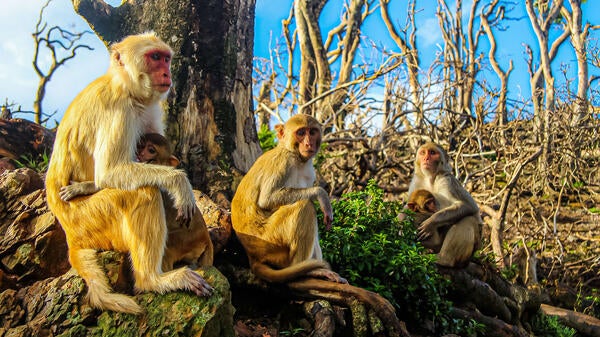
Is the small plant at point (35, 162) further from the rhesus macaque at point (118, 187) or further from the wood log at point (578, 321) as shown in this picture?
the wood log at point (578, 321)

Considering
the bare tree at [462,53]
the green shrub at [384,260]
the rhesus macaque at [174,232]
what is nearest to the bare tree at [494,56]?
the bare tree at [462,53]

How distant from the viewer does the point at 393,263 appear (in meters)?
6.39

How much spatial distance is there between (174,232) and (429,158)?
4960mm

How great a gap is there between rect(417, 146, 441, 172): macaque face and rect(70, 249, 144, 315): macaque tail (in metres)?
5.45

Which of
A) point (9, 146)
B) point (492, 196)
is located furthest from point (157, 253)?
point (492, 196)

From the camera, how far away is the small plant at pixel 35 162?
7242 mm

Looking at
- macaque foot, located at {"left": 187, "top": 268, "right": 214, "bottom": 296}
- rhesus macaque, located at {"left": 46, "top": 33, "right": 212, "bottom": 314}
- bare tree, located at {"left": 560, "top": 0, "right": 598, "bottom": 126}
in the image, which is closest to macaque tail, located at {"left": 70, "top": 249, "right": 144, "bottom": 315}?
rhesus macaque, located at {"left": 46, "top": 33, "right": 212, "bottom": 314}

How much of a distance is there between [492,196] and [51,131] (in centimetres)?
779

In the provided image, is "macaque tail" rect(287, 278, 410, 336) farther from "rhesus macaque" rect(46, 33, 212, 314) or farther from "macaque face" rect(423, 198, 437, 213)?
"macaque face" rect(423, 198, 437, 213)

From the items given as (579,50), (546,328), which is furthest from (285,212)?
(579,50)

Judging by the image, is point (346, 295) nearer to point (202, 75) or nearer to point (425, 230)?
point (425, 230)

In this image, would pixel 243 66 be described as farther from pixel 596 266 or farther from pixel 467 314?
pixel 596 266

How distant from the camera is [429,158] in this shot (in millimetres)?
8789

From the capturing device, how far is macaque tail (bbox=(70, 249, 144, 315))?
4.32 metres
